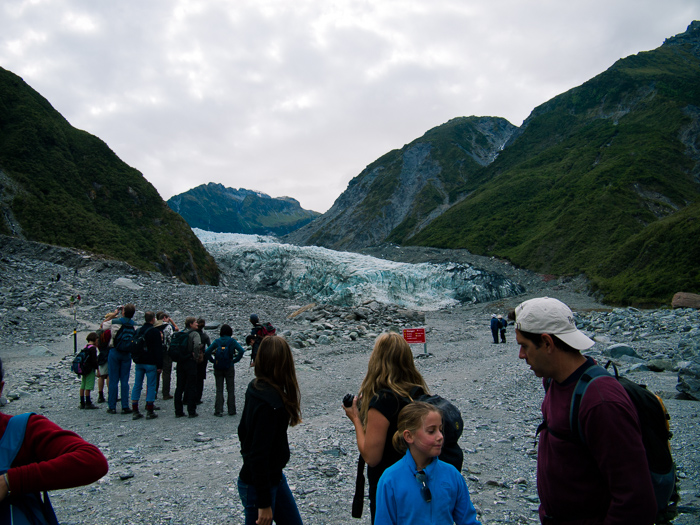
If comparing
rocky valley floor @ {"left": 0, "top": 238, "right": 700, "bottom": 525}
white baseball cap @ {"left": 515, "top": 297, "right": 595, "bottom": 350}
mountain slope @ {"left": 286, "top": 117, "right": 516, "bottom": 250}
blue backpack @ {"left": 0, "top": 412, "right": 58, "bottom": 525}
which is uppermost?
mountain slope @ {"left": 286, "top": 117, "right": 516, "bottom": 250}

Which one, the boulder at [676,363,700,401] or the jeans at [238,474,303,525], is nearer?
the jeans at [238,474,303,525]

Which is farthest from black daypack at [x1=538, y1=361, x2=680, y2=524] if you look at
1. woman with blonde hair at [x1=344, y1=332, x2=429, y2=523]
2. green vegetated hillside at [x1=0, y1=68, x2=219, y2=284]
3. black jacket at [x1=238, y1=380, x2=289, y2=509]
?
green vegetated hillside at [x1=0, y1=68, x2=219, y2=284]

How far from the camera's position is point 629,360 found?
36.5ft

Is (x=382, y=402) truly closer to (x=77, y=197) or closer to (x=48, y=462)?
(x=48, y=462)

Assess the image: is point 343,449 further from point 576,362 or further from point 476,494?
point 576,362

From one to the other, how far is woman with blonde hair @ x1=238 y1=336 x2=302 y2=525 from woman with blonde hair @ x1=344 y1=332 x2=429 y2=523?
521 millimetres

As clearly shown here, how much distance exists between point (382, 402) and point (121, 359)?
6.84 m

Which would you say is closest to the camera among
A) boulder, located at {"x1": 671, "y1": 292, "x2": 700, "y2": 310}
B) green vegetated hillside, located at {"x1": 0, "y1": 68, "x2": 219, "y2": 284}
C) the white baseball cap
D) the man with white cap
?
the man with white cap

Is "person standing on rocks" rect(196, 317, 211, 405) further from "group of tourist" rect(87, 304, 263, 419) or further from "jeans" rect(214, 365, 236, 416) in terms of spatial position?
"jeans" rect(214, 365, 236, 416)

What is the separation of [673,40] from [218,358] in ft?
535

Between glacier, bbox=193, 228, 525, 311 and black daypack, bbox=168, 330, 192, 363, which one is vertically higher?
glacier, bbox=193, 228, 525, 311

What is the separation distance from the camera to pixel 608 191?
53000 mm

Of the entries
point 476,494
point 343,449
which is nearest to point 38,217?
point 343,449

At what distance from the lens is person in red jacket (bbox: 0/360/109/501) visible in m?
1.56
